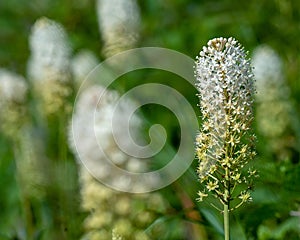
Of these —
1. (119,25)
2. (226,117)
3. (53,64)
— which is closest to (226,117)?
(226,117)

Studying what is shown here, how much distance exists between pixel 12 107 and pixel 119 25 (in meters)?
0.85

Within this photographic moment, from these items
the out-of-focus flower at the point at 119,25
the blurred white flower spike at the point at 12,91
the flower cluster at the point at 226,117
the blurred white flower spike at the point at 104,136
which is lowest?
the flower cluster at the point at 226,117

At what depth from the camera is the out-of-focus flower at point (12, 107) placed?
4.75 meters

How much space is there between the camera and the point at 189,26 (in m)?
5.54

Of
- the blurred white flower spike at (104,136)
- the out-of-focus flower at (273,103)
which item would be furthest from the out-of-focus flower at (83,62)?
the blurred white flower spike at (104,136)

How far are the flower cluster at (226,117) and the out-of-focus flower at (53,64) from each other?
7.53 feet

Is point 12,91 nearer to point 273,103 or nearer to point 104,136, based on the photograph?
point 273,103

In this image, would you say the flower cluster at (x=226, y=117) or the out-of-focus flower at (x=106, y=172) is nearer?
the flower cluster at (x=226, y=117)

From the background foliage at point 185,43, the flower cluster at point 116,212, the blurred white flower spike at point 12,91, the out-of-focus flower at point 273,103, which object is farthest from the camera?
the blurred white flower spike at point 12,91

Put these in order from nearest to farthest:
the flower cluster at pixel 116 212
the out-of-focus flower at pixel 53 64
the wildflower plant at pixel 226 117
→ 1. the wildflower plant at pixel 226 117
2. the flower cluster at pixel 116 212
3. the out-of-focus flower at pixel 53 64

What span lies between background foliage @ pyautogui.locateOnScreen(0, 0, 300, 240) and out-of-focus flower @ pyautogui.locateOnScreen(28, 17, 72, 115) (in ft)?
1.08

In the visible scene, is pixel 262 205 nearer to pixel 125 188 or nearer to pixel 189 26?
pixel 125 188

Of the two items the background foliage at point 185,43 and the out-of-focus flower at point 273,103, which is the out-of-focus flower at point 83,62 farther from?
the out-of-focus flower at point 273,103

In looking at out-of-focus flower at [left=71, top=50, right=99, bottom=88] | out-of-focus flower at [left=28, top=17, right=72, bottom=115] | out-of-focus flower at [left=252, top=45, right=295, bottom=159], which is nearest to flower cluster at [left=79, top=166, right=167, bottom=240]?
out-of-focus flower at [left=28, top=17, right=72, bottom=115]
